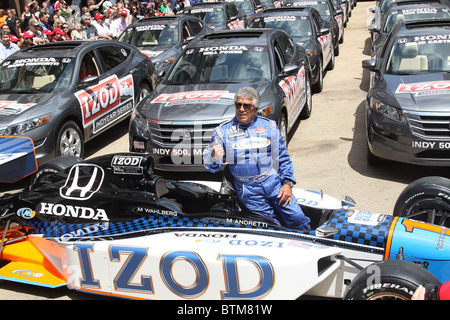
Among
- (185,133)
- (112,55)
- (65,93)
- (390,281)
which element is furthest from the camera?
(112,55)

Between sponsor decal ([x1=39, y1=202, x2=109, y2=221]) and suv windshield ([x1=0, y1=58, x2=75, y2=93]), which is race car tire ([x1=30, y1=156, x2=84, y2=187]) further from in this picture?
suv windshield ([x1=0, y1=58, x2=75, y2=93])

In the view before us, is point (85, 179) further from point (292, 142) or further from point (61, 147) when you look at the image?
point (292, 142)

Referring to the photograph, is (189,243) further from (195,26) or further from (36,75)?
(195,26)

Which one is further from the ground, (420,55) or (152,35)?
(420,55)

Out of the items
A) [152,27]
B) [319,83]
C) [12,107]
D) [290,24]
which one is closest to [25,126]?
[12,107]

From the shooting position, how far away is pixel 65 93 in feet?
26.6

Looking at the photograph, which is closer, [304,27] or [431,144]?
[431,144]

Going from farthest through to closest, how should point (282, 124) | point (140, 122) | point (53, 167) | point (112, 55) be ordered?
point (112, 55), point (282, 124), point (140, 122), point (53, 167)

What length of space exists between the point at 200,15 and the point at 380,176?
1100 centimetres

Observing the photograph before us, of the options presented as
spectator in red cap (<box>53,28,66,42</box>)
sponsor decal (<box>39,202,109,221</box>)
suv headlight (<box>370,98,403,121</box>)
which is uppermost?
sponsor decal (<box>39,202,109,221</box>)

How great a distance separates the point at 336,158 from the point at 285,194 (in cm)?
372

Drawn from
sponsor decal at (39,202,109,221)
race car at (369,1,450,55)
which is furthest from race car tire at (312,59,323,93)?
sponsor decal at (39,202,109,221)

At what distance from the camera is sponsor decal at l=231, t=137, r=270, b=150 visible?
4301mm

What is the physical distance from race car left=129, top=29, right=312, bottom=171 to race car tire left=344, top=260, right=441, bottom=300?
3543 millimetres
